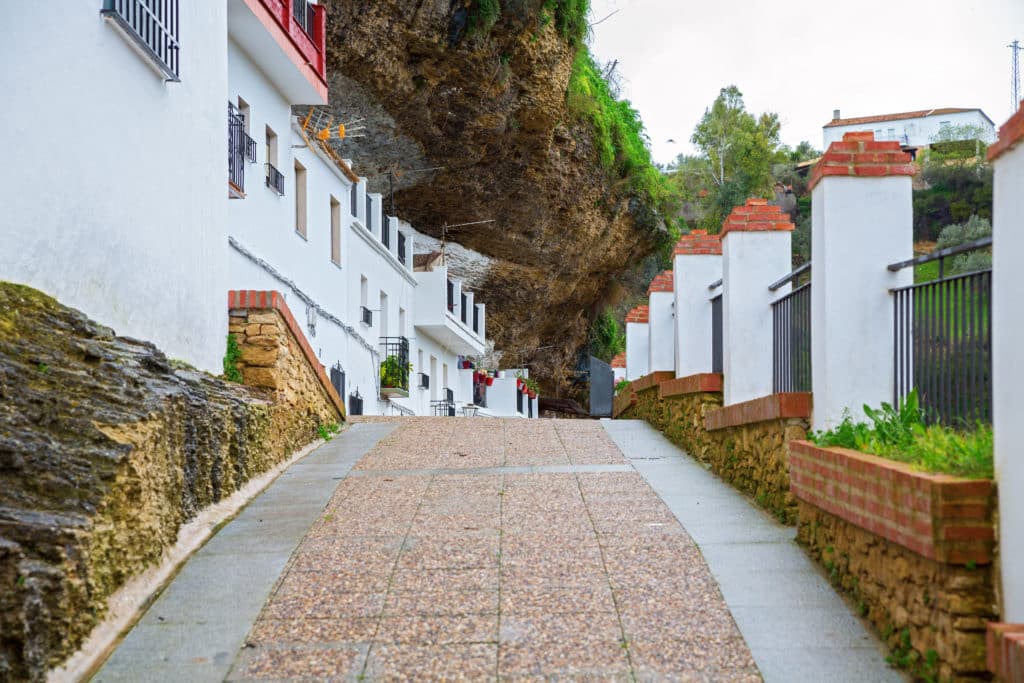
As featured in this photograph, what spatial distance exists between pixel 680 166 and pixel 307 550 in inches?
2625

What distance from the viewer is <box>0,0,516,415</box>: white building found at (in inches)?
330

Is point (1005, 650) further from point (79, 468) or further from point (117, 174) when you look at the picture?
point (117, 174)

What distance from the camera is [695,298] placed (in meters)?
13.8

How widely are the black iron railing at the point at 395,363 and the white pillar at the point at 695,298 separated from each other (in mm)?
12320

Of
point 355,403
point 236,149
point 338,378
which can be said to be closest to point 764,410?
point 236,149

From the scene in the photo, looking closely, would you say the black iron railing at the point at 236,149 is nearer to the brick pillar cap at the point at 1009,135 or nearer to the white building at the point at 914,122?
the brick pillar cap at the point at 1009,135

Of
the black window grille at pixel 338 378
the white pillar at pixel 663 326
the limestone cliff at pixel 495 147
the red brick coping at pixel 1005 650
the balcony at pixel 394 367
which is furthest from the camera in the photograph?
the balcony at pixel 394 367

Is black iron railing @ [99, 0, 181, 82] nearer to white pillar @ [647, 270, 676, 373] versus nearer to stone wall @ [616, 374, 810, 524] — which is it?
stone wall @ [616, 374, 810, 524]

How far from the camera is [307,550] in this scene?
834 cm

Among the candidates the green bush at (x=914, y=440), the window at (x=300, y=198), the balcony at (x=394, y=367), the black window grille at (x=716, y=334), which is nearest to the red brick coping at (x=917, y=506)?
the green bush at (x=914, y=440)

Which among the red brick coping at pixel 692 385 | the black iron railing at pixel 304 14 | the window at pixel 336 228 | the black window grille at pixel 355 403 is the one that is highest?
the black iron railing at pixel 304 14

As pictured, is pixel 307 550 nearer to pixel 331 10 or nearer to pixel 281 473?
pixel 281 473

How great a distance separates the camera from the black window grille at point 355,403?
72.1 feet

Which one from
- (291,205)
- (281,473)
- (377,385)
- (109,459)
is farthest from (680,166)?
(109,459)
